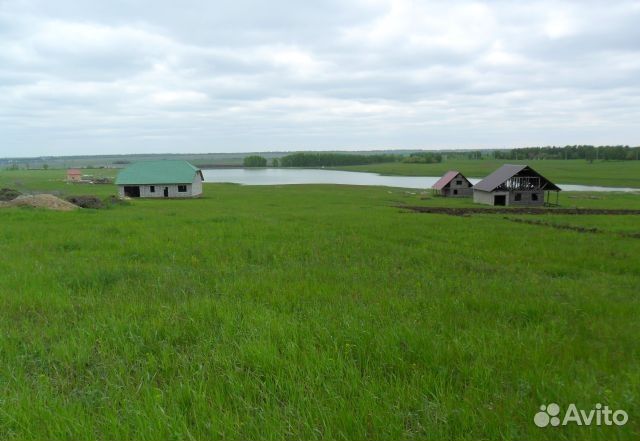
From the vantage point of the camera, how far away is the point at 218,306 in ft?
20.5

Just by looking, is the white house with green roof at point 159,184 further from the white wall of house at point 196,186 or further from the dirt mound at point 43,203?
the dirt mound at point 43,203

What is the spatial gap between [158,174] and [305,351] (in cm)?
6165

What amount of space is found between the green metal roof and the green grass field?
2018 inches

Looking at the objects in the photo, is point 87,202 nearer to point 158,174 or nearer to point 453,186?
Answer: point 158,174

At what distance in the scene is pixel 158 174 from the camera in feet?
200

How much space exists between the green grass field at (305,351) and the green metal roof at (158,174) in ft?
168

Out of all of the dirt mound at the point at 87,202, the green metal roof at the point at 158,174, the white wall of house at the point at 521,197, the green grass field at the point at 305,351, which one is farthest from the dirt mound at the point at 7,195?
the white wall of house at the point at 521,197

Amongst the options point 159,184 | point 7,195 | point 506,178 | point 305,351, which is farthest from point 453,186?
point 305,351

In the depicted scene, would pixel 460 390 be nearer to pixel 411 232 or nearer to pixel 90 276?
pixel 90 276

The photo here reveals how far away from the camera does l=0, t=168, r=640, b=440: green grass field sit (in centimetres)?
336

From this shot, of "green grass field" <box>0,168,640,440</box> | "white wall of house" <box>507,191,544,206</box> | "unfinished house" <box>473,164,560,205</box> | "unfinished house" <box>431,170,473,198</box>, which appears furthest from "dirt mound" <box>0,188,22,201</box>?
"unfinished house" <box>431,170,473,198</box>

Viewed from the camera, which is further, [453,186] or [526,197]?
[453,186]

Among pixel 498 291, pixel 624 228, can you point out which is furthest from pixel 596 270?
pixel 624 228

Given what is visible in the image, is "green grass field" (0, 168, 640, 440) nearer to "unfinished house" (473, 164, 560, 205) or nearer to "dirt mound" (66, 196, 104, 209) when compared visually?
"dirt mound" (66, 196, 104, 209)
